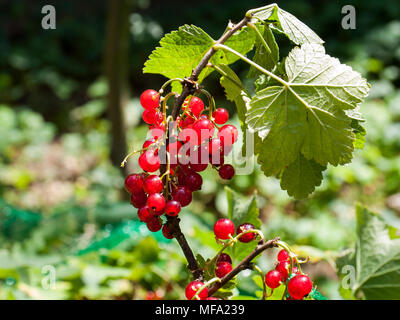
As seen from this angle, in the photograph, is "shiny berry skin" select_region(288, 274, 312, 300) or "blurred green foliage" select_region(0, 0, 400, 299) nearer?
"shiny berry skin" select_region(288, 274, 312, 300)

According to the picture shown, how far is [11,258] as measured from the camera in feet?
4.45

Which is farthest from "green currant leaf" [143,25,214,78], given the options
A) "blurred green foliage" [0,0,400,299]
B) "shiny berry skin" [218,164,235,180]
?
"blurred green foliage" [0,0,400,299]

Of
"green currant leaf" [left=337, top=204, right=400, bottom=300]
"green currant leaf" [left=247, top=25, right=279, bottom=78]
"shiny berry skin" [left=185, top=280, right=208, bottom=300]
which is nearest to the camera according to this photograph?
"shiny berry skin" [left=185, top=280, right=208, bottom=300]

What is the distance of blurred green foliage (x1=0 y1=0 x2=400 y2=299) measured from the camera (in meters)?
1.38

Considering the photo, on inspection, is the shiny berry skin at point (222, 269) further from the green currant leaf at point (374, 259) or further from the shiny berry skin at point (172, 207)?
the green currant leaf at point (374, 259)

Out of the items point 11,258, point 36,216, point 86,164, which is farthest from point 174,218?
point 86,164

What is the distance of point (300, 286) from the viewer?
537mm

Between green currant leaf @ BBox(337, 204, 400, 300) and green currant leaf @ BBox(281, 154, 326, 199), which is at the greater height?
green currant leaf @ BBox(281, 154, 326, 199)

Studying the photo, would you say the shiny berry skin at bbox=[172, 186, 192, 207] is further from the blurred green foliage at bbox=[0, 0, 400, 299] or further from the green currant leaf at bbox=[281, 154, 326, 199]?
the blurred green foliage at bbox=[0, 0, 400, 299]

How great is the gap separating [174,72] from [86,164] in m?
3.13

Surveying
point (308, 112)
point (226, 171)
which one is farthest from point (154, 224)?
point (308, 112)

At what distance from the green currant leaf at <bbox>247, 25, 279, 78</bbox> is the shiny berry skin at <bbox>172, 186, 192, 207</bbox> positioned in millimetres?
212

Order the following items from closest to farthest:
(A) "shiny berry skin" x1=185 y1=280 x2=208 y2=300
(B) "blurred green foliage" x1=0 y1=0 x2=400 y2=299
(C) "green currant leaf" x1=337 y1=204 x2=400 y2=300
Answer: (A) "shiny berry skin" x1=185 y1=280 x2=208 y2=300 → (C) "green currant leaf" x1=337 y1=204 x2=400 y2=300 → (B) "blurred green foliage" x1=0 y1=0 x2=400 y2=299

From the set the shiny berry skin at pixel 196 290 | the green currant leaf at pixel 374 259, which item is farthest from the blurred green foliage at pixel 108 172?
the shiny berry skin at pixel 196 290
